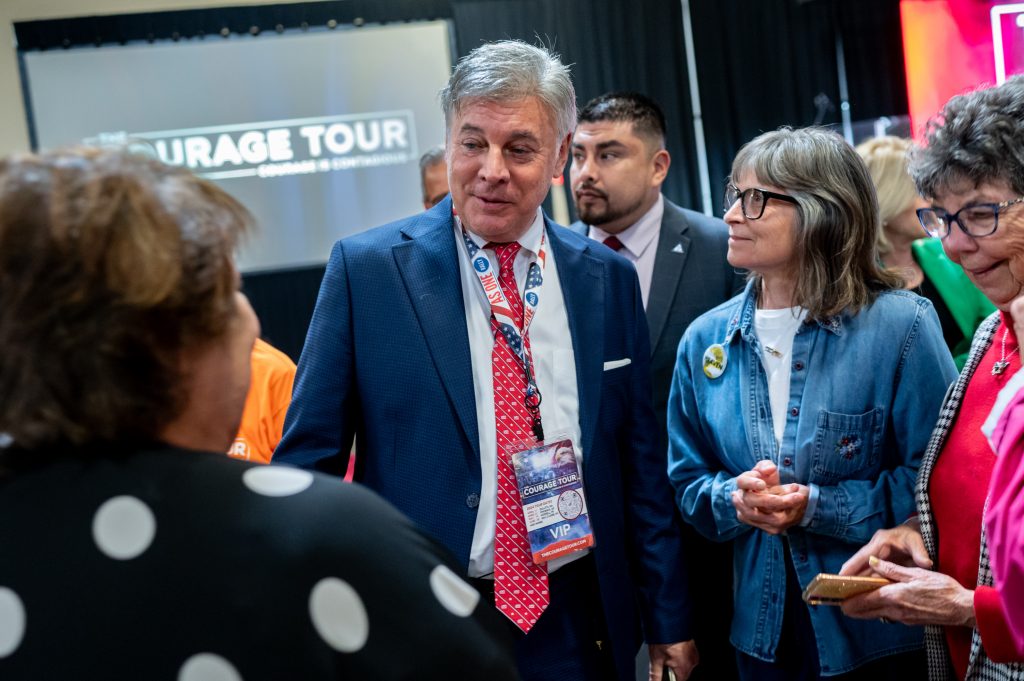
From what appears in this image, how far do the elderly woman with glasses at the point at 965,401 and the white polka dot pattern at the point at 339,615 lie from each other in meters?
1.17

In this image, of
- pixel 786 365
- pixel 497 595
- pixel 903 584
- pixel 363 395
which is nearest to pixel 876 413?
pixel 786 365

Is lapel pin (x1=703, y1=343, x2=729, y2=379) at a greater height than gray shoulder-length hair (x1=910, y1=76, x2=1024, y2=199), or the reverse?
gray shoulder-length hair (x1=910, y1=76, x2=1024, y2=199)

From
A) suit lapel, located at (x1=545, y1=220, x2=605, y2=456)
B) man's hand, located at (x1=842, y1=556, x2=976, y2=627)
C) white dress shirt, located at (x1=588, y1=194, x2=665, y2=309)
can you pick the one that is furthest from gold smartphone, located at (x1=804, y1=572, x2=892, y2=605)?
white dress shirt, located at (x1=588, y1=194, x2=665, y2=309)

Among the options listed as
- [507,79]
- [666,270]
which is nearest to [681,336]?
[666,270]

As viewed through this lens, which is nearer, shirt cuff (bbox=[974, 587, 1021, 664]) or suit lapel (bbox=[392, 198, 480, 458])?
shirt cuff (bbox=[974, 587, 1021, 664])

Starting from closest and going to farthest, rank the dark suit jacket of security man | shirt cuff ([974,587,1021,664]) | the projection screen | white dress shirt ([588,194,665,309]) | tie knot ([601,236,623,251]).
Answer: shirt cuff ([974,587,1021,664]) < the dark suit jacket of security man < white dress shirt ([588,194,665,309]) < tie knot ([601,236,623,251]) < the projection screen

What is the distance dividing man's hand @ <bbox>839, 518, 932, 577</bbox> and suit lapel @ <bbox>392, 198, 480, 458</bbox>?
75cm

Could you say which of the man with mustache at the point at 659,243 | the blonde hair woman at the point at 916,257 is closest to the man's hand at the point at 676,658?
the man with mustache at the point at 659,243

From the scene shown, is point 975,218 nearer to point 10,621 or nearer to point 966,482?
point 966,482

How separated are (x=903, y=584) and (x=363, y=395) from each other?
1032 mm

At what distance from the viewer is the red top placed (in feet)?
5.75

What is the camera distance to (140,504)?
841mm

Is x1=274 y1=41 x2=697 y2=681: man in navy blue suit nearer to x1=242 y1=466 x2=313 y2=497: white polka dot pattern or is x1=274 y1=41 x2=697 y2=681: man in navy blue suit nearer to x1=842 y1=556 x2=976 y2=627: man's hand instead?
x1=842 y1=556 x2=976 y2=627: man's hand

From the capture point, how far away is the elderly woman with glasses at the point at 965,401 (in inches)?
67.2
